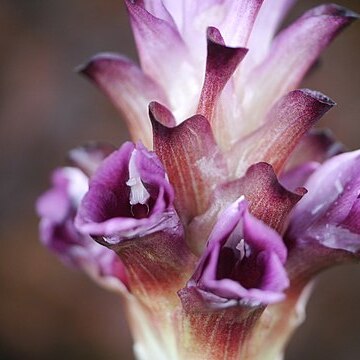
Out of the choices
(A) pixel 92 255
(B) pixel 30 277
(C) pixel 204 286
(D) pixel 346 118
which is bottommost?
(B) pixel 30 277

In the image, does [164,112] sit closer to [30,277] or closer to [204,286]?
[204,286]

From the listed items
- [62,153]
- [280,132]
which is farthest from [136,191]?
[62,153]

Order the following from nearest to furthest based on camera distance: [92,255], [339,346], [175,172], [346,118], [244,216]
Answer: [244,216] < [175,172] < [92,255] < [339,346] < [346,118]

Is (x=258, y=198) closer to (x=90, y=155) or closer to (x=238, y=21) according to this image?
(x=238, y=21)

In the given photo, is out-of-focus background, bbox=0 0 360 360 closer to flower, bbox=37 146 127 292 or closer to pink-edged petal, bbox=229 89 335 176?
flower, bbox=37 146 127 292

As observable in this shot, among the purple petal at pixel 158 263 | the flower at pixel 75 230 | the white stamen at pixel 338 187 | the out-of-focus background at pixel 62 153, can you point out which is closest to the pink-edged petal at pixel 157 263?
the purple petal at pixel 158 263

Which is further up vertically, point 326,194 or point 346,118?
point 326,194

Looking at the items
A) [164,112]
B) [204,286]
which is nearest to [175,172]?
[164,112]

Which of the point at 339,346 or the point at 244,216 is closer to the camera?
the point at 244,216
